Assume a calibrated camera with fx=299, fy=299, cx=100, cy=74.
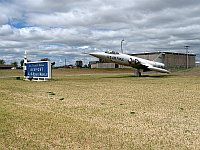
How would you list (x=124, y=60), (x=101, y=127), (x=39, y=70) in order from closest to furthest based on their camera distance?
1. (x=101, y=127)
2. (x=39, y=70)
3. (x=124, y=60)

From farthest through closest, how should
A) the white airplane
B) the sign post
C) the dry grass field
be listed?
the white airplane
the sign post
the dry grass field

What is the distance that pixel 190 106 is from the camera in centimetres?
1128

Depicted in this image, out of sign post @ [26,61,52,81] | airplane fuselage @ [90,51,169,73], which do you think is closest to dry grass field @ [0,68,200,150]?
sign post @ [26,61,52,81]

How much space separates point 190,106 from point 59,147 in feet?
22.0

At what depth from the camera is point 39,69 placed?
1302 inches

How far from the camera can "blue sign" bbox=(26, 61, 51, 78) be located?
31.6 m

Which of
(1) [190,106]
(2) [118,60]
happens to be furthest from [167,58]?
(1) [190,106]

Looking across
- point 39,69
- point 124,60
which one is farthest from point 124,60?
point 39,69

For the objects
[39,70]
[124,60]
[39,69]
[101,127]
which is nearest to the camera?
[101,127]

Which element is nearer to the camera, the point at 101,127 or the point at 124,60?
the point at 101,127

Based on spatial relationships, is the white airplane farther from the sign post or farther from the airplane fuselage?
the sign post

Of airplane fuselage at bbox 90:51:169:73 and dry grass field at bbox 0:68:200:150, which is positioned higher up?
airplane fuselage at bbox 90:51:169:73

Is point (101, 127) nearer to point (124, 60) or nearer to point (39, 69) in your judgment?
point (39, 69)

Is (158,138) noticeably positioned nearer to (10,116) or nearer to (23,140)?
(23,140)
